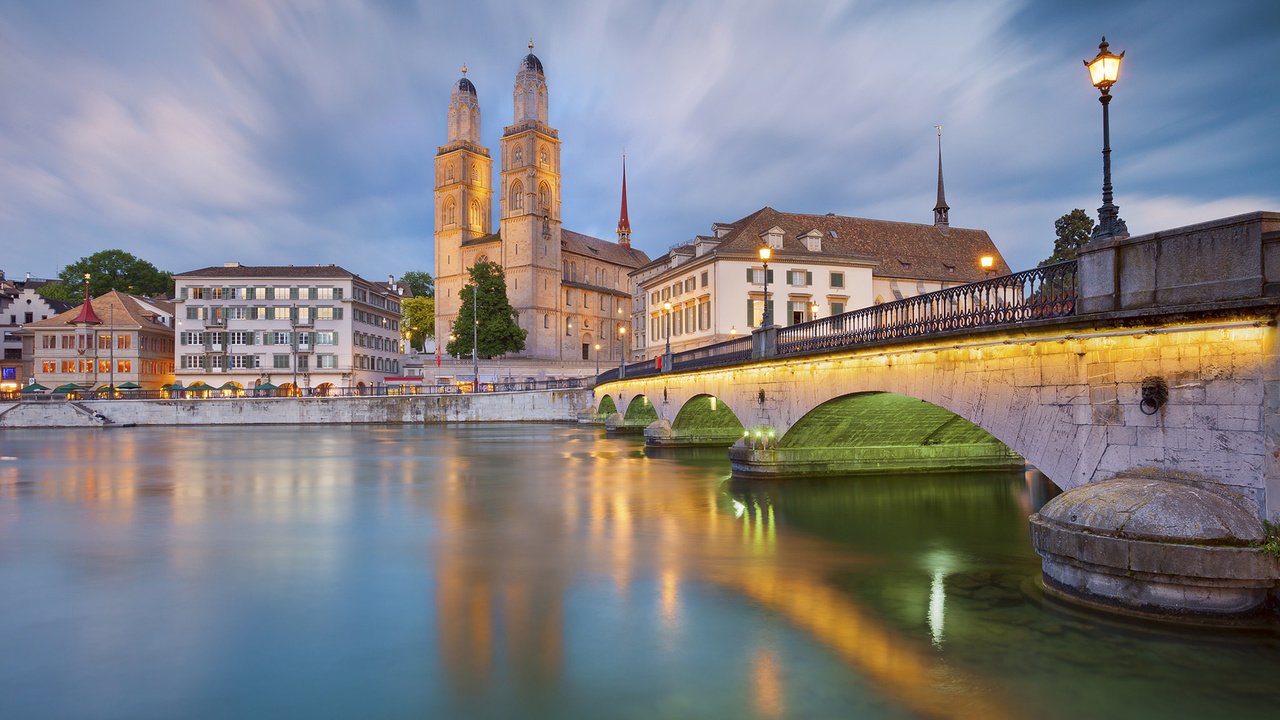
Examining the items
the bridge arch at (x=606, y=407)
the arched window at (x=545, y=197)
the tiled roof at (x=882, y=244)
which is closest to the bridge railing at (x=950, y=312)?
the tiled roof at (x=882, y=244)

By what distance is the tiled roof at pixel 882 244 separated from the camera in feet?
189

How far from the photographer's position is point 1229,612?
9.62 m

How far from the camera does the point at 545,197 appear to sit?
109875 mm

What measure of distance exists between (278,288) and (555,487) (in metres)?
71.9

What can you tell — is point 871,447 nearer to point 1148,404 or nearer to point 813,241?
point 1148,404

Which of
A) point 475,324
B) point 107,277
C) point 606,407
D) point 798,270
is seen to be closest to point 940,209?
point 798,270

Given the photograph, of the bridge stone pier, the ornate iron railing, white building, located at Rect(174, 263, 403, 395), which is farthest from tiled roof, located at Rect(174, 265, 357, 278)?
the bridge stone pier

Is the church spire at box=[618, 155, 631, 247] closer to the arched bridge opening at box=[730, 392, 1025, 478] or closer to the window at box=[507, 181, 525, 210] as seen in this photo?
the window at box=[507, 181, 525, 210]

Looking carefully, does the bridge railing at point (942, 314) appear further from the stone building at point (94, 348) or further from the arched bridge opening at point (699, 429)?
the stone building at point (94, 348)

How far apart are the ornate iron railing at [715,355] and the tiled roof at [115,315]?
7461 centimetres

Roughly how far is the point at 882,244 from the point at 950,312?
168 feet

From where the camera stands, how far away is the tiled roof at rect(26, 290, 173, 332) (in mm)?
84250

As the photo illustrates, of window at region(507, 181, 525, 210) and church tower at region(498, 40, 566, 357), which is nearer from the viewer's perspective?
church tower at region(498, 40, 566, 357)

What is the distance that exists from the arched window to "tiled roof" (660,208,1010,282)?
4991 centimetres
